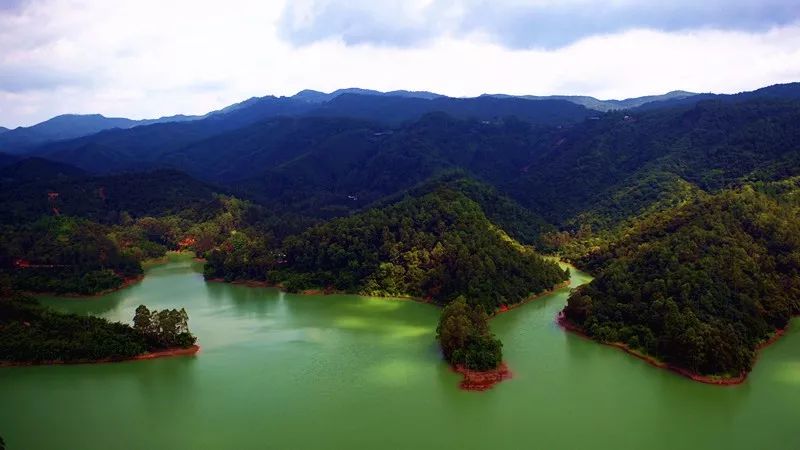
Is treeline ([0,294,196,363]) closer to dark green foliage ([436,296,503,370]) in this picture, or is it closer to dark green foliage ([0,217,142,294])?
dark green foliage ([0,217,142,294])

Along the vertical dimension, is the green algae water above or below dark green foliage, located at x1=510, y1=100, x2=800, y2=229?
below

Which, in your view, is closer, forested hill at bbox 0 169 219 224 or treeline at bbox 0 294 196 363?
treeline at bbox 0 294 196 363

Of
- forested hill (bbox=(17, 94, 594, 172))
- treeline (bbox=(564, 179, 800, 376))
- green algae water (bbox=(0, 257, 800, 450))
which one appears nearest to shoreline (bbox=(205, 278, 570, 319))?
green algae water (bbox=(0, 257, 800, 450))

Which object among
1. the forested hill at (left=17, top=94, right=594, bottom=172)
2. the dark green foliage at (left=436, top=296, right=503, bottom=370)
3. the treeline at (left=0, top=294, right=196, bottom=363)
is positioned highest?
the forested hill at (left=17, top=94, right=594, bottom=172)

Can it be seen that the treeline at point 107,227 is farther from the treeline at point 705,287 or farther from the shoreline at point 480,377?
the treeline at point 705,287

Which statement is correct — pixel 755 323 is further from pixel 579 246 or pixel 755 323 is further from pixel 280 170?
pixel 280 170

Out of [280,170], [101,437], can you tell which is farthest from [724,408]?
[280,170]

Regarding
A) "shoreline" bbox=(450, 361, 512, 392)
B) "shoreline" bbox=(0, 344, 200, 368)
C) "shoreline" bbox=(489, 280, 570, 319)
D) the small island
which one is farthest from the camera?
"shoreline" bbox=(489, 280, 570, 319)
